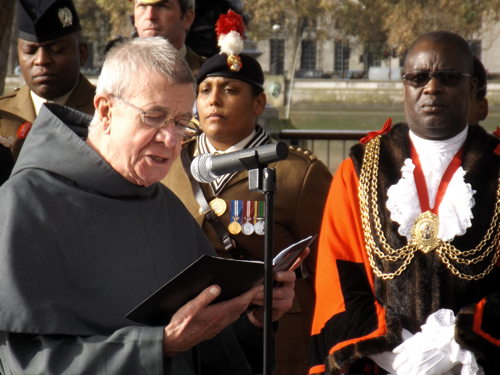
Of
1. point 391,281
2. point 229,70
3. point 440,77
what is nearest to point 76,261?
point 391,281

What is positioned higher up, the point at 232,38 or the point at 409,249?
the point at 232,38

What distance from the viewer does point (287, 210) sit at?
16.2ft

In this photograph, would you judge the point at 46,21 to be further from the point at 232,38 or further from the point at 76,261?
the point at 76,261

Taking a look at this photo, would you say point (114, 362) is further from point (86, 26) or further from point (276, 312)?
point (86, 26)

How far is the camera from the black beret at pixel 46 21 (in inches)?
216

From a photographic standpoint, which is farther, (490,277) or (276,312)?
(490,277)

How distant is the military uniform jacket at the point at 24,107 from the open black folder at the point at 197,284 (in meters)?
2.57

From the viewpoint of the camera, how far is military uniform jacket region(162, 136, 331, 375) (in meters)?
4.91

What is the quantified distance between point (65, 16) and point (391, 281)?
101 inches

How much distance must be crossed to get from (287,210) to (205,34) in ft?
7.48

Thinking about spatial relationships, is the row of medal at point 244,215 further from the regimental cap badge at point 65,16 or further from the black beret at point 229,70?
the regimental cap badge at point 65,16

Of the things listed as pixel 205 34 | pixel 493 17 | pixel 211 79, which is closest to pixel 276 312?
pixel 211 79

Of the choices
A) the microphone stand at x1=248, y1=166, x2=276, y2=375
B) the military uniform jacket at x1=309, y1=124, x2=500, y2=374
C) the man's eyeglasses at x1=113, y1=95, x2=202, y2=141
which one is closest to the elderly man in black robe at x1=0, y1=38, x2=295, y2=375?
the man's eyeglasses at x1=113, y1=95, x2=202, y2=141

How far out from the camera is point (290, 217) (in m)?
4.93
